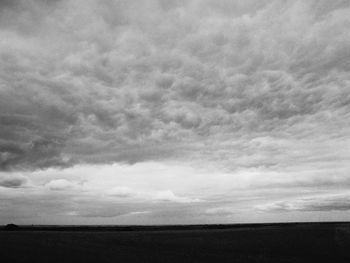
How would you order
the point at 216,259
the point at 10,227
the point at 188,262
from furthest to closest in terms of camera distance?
the point at 10,227, the point at 216,259, the point at 188,262

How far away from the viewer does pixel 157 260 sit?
31172mm

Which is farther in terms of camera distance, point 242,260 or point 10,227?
point 10,227

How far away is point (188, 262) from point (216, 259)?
337 centimetres

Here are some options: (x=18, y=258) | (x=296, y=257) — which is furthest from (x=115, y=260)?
(x=296, y=257)

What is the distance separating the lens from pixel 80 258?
3114 centimetres

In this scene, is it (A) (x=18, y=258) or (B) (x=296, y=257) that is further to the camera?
(B) (x=296, y=257)

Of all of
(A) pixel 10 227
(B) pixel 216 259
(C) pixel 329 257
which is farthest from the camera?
(A) pixel 10 227

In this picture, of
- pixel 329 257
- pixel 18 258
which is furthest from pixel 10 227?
pixel 329 257

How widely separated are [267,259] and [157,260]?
9429 mm

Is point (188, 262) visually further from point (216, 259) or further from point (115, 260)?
point (115, 260)

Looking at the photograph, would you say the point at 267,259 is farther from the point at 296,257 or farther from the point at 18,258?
the point at 18,258

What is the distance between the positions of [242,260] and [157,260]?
7056 mm

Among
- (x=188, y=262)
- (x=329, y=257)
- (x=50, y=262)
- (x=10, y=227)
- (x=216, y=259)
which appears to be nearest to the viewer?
(x=50, y=262)

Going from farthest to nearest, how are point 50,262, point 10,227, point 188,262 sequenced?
1. point 10,227
2. point 188,262
3. point 50,262
